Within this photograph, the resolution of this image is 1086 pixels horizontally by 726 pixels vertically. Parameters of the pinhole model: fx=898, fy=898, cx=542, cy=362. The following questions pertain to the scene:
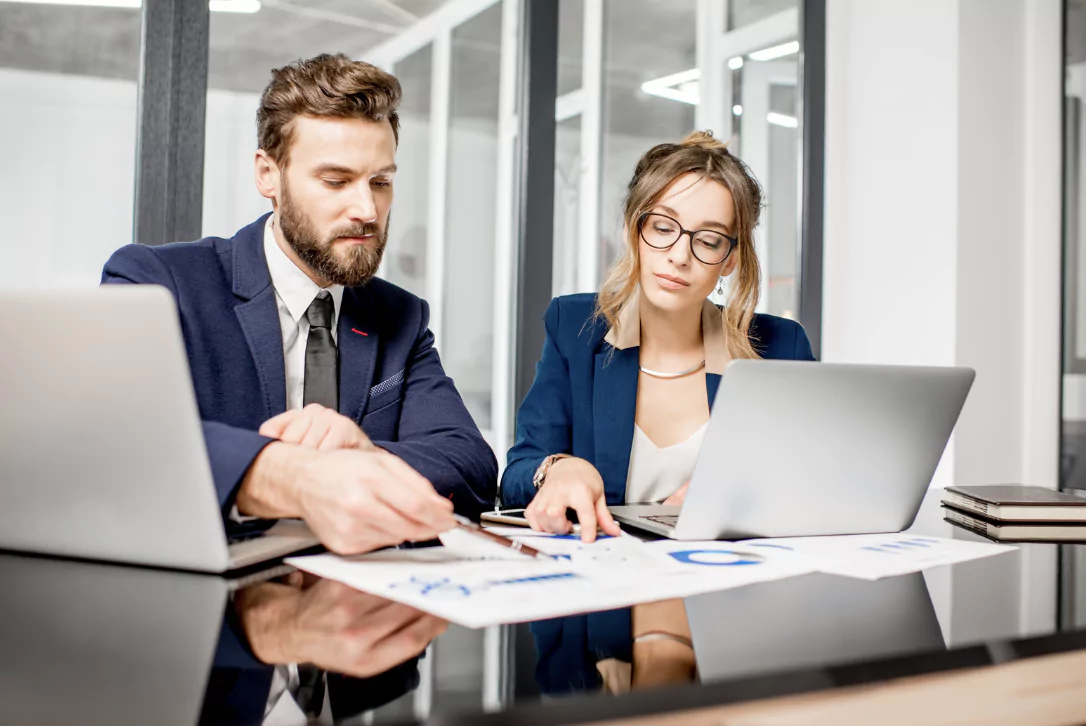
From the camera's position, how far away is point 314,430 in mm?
1036

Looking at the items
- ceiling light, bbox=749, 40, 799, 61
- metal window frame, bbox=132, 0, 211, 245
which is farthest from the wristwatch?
ceiling light, bbox=749, 40, 799, 61

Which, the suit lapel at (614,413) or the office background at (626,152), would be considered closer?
the suit lapel at (614,413)

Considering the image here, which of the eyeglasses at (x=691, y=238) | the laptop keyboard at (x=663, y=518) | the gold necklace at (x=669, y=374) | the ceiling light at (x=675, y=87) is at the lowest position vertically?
the laptop keyboard at (x=663, y=518)

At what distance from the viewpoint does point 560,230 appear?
4066 mm

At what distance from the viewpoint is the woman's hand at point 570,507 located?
1.07m

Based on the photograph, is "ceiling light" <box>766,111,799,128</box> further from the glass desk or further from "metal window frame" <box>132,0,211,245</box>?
the glass desk

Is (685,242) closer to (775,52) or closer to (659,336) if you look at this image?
(659,336)

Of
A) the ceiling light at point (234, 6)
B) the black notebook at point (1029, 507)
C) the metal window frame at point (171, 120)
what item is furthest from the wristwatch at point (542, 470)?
the ceiling light at point (234, 6)

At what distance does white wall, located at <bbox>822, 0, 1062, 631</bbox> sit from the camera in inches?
124

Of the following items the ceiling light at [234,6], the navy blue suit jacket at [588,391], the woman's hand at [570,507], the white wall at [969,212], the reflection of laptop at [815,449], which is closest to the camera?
the reflection of laptop at [815,449]

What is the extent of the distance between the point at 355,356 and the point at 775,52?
2933 mm

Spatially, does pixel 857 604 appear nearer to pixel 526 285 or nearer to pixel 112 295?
pixel 112 295

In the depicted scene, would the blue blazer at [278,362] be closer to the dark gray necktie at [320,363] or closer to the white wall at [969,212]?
the dark gray necktie at [320,363]

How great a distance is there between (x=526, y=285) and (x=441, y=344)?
1.08m
